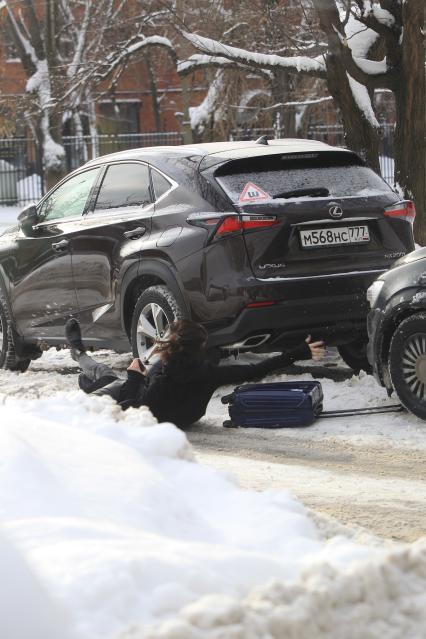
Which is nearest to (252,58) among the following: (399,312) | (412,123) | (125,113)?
(412,123)

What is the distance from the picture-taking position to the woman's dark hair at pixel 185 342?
303 inches

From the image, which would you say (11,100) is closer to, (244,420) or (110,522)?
(244,420)

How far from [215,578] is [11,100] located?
21.2 metres

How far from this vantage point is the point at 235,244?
27.8 ft

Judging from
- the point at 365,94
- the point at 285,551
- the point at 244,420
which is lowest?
the point at 244,420

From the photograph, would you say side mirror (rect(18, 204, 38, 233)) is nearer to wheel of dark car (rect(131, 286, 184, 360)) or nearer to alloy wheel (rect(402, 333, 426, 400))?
wheel of dark car (rect(131, 286, 184, 360))

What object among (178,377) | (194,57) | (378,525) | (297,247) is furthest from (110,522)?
(194,57)

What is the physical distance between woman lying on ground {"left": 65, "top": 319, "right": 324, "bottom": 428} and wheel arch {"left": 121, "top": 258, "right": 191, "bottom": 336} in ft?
3.16

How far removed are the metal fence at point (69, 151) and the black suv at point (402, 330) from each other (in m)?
22.2

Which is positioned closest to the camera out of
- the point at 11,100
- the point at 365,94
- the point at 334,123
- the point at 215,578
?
the point at 215,578

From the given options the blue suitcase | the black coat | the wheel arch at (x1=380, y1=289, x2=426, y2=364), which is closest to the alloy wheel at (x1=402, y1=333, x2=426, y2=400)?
the wheel arch at (x1=380, y1=289, x2=426, y2=364)

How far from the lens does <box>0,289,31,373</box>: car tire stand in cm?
1107

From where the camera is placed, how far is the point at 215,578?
3.18 m

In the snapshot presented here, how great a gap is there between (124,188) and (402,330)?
278cm
